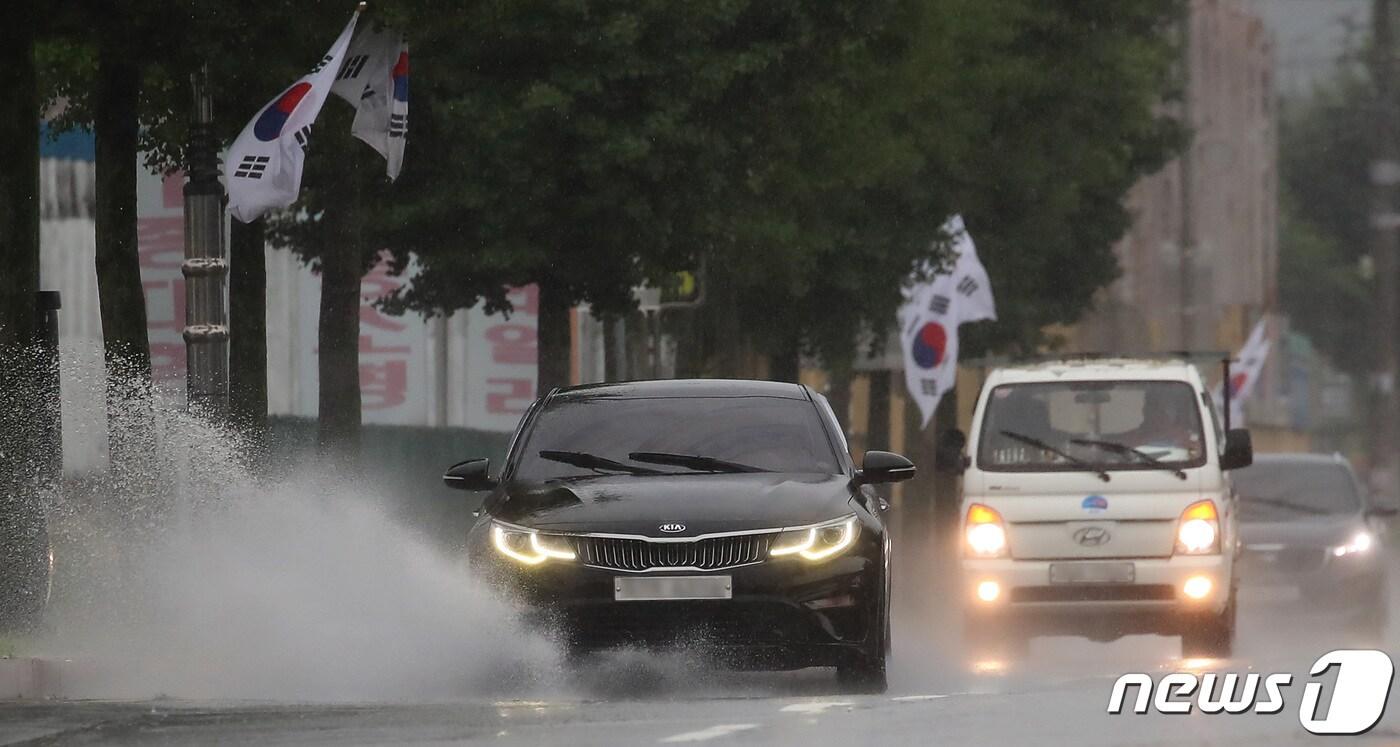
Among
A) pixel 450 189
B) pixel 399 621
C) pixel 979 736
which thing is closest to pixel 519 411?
pixel 450 189

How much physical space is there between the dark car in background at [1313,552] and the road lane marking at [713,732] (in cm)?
1180

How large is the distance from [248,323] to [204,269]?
459 cm

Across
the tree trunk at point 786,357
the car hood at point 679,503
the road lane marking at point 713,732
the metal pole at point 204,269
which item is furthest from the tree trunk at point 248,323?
the tree trunk at point 786,357

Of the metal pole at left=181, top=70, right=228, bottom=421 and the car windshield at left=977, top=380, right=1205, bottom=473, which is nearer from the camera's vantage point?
the metal pole at left=181, top=70, right=228, bottom=421

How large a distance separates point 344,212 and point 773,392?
7531 mm

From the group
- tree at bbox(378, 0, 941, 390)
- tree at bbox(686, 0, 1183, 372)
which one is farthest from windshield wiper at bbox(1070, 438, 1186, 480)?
tree at bbox(686, 0, 1183, 372)

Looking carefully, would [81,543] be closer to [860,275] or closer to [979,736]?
[979,736]

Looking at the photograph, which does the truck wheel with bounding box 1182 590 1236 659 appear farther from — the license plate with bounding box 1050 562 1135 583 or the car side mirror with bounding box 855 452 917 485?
the car side mirror with bounding box 855 452 917 485

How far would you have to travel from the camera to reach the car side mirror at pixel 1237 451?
18.2 meters

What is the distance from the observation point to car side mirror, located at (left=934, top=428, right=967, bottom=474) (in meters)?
19.0

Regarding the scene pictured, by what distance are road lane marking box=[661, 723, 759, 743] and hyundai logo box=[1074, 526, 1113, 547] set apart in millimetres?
7082

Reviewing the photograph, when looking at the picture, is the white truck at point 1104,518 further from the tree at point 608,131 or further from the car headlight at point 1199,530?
the tree at point 608,131

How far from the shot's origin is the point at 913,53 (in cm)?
2866

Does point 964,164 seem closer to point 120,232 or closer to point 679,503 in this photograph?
point 120,232
